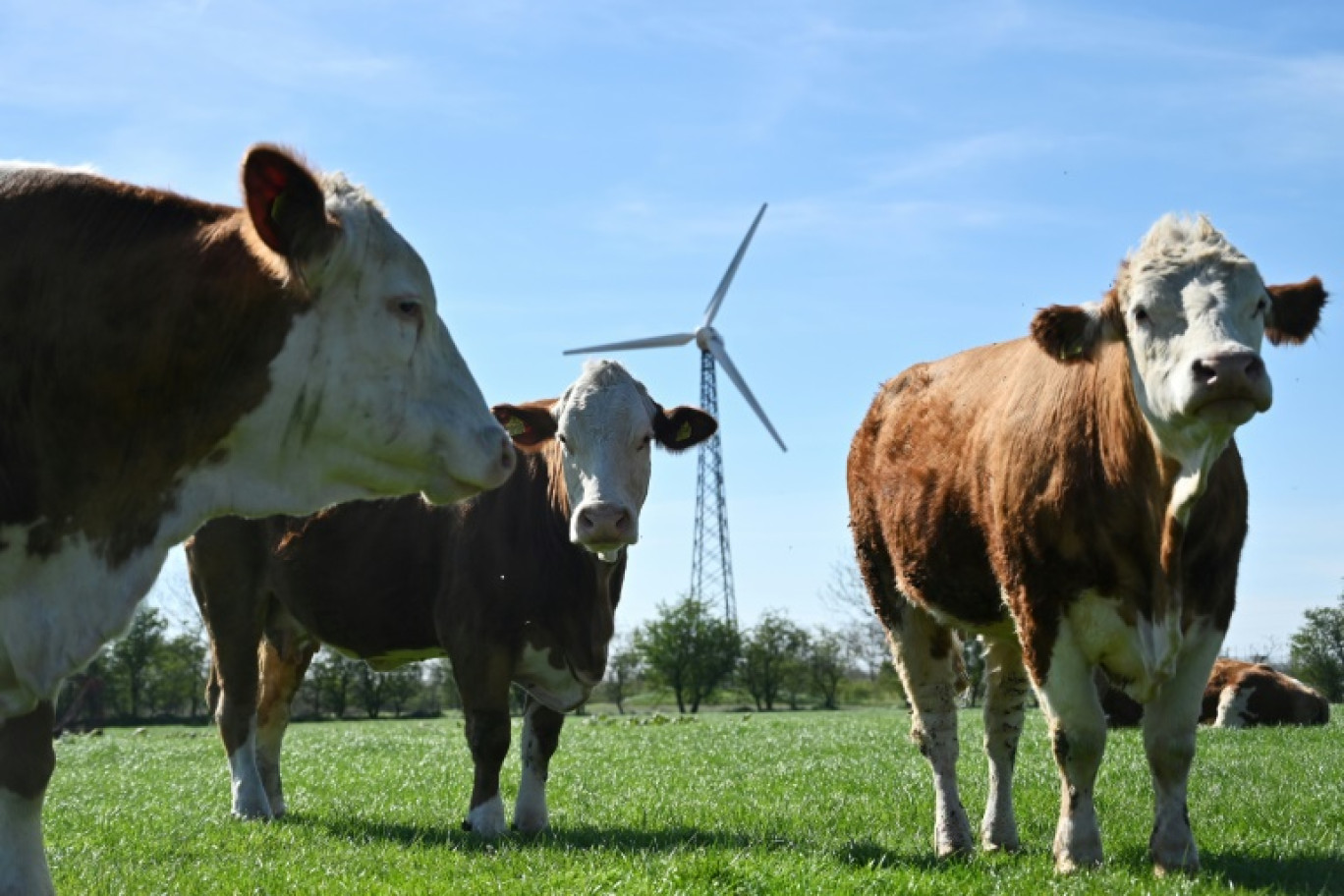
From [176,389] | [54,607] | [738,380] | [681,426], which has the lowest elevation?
[54,607]

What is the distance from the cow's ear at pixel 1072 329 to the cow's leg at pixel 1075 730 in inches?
57.2

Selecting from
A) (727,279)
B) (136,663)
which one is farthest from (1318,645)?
(136,663)

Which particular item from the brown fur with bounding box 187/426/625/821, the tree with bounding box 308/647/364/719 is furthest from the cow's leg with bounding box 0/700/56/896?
the tree with bounding box 308/647/364/719

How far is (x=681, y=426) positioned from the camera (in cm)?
1084

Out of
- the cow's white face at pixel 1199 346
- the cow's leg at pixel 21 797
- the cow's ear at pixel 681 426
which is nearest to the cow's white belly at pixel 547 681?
the cow's ear at pixel 681 426

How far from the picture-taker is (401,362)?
5.07 metres

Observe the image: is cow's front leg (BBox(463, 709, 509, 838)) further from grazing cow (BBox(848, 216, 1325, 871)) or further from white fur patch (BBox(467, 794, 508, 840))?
grazing cow (BBox(848, 216, 1325, 871))

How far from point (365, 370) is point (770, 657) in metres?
89.6

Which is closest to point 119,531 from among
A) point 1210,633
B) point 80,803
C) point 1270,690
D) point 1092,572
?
point 1092,572

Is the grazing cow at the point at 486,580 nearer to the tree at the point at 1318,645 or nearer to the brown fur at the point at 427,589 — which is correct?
the brown fur at the point at 427,589

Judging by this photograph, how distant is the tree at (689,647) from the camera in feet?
290

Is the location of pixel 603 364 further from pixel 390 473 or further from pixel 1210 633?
pixel 390 473

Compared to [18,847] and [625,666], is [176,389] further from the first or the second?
[625,666]

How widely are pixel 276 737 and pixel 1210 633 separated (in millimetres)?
7768
